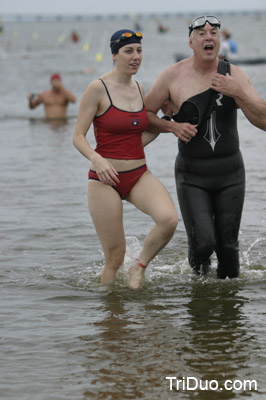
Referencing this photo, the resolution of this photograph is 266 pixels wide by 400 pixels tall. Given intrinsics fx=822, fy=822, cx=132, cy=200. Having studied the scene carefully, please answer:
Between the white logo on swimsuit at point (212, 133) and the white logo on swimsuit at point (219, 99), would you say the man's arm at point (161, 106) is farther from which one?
the white logo on swimsuit at point (219, 99)

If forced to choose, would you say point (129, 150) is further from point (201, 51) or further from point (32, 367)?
point (32, 367)

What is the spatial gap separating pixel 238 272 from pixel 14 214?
4022 millimetres

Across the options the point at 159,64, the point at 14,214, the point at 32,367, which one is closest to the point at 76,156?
the point at 14,214

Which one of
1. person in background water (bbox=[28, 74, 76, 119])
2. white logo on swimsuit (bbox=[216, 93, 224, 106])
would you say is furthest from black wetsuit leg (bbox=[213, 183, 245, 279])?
person in background water (bbox=[28, 74, 76, 119])

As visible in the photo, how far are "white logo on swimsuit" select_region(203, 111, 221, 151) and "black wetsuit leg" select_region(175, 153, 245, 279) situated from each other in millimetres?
167

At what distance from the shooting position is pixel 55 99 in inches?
750

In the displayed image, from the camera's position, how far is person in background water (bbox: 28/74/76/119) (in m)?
18.5

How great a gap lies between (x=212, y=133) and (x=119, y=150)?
71cm

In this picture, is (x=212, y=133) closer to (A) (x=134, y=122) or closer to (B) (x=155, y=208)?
(A) (x=134, y=122)

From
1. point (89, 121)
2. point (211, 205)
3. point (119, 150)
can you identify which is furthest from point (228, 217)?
point (89, 121)

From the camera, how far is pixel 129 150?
20.3 ft

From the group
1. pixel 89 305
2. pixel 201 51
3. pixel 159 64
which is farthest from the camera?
pixel 159 64

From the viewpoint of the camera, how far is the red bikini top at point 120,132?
6055 mm

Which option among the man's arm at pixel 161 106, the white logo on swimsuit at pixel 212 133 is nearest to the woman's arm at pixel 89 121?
the man's arm at pixel 161 106
